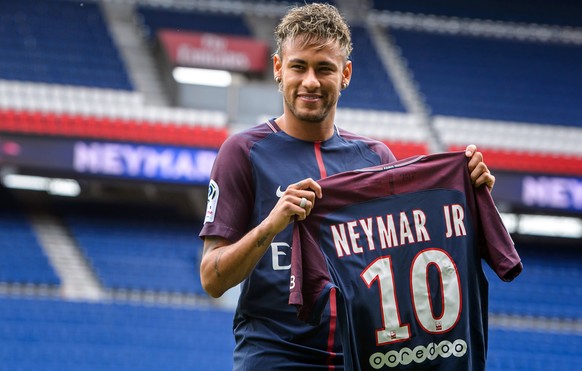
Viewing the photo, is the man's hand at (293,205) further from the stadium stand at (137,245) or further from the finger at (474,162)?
the stadium stand at (137,245)

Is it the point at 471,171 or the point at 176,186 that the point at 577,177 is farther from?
the point at 471,171

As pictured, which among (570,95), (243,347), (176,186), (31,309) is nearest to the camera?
(243,347)

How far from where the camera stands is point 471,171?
2645 millimetres

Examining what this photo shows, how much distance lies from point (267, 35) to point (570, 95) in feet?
16.3

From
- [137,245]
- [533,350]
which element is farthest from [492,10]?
[137,245]

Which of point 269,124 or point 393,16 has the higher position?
point 393,16

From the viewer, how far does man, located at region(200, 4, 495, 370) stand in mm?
Answer: 2408

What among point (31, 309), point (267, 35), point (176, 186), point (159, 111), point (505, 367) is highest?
point (267, 35)

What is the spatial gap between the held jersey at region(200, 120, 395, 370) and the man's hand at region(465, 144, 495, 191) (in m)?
0.38

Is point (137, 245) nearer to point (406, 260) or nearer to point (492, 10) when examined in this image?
point (492, 10)

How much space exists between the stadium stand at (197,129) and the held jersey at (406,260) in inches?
332

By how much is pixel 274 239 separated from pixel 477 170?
597 mm

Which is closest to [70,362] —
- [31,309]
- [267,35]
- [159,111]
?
[31,309]

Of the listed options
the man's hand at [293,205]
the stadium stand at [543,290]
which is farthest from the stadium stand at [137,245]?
the man's hand at [293,205]
